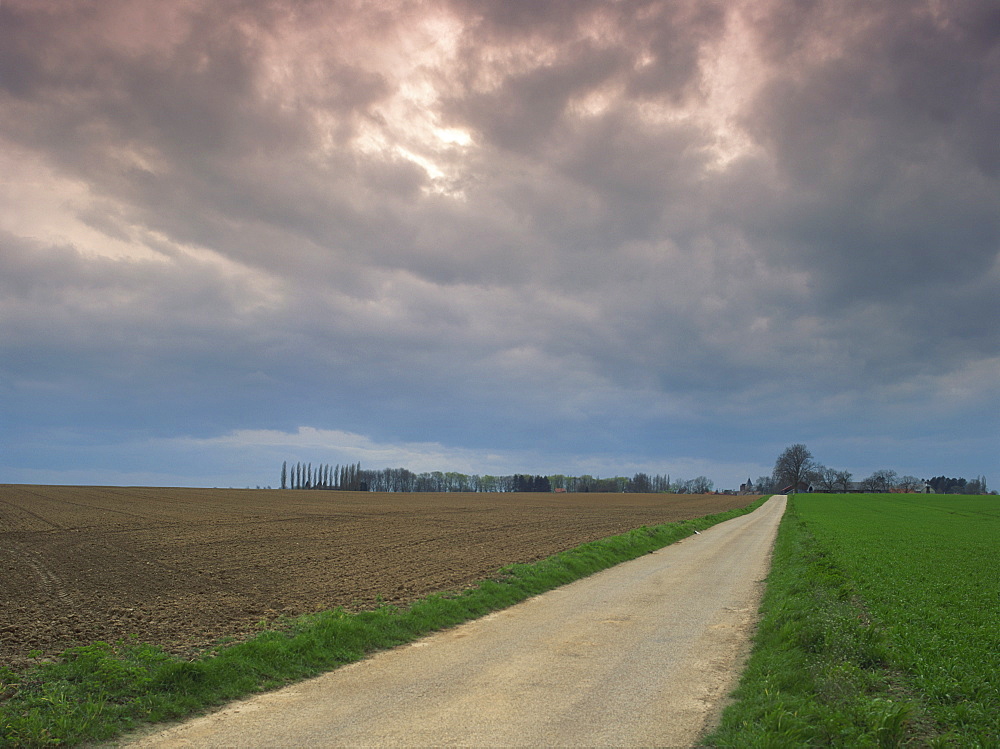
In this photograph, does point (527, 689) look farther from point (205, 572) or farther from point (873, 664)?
point (205, 572)

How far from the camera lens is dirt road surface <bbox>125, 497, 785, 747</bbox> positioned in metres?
7.94

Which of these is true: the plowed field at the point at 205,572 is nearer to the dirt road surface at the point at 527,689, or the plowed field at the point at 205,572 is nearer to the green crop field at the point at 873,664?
the dirt road surface at the point at 527,689

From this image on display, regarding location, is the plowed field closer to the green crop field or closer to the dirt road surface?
the dirt road surface

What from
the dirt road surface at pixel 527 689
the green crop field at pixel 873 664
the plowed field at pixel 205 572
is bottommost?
the plowed field at pixel 205 572

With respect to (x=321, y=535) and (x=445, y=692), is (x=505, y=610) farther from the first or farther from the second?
(x=321, y=535)

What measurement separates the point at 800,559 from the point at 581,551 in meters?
9.51

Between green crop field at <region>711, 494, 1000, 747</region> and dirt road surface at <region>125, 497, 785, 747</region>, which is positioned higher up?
green crop field at <region>711, 494, 1000, 747</region>

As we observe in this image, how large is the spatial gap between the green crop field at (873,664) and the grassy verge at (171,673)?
7.23 m

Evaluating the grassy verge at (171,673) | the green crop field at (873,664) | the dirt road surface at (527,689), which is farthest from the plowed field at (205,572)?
the green crop field at (873,664)

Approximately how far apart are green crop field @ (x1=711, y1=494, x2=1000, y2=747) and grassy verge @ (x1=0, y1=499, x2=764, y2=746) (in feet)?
23.7

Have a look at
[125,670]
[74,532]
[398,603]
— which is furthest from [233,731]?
[74,532]

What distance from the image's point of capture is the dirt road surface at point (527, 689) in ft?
26.0

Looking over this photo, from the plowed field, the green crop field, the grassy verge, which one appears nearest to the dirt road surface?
the grassy verge

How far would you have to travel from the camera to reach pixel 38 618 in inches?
563
